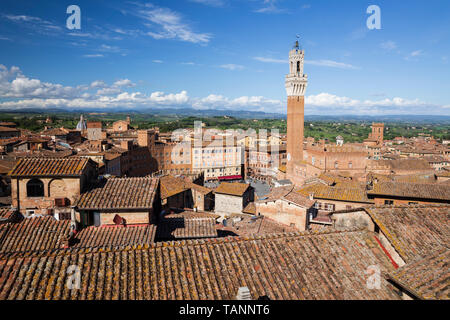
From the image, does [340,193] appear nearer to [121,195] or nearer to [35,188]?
[121,195]

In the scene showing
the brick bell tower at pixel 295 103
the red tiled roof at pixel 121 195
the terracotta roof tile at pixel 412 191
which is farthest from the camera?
the brick bell tower at pixel 295 103

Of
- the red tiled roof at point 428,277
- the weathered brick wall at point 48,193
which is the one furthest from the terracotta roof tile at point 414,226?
the weathered brick wall at point 48,193

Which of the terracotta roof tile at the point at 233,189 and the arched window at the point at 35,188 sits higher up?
the arched window at the point at 35,188

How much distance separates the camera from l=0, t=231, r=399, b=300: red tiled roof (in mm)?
7336

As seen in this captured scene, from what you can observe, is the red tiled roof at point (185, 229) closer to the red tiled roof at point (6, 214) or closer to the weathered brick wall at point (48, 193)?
the weathered brick wall at point (48, 193)

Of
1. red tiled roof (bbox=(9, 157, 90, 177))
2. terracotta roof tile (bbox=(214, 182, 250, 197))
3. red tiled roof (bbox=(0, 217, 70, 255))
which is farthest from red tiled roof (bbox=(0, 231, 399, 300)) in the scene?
terracotta roof tile (bbox=(214, 182, 250, 197))

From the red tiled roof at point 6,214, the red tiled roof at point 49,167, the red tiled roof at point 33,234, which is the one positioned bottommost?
the red tiled roof at point 33,234

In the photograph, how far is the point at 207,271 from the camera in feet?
26.9

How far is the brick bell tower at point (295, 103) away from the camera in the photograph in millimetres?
67875

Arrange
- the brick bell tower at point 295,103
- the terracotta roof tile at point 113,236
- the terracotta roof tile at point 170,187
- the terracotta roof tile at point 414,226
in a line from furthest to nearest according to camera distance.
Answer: the brick bell tower at point 295,103, the terracotta roof tile at point 170,187, the terracotta roof tile at point 113,236, the terracotta roof tile at point 414,226

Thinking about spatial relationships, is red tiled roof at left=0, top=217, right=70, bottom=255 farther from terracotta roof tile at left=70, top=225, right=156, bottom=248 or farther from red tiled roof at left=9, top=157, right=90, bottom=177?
red tiled roof at left=9, top=157, right=90, bottom=177

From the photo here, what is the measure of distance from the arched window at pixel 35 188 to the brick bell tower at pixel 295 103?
2204 inches
